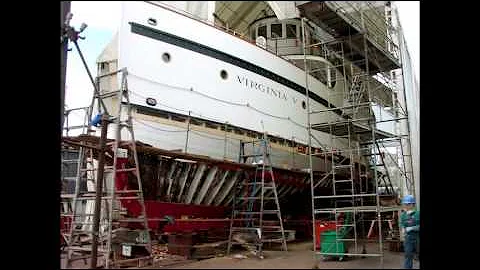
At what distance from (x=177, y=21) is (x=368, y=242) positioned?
600 centimetres

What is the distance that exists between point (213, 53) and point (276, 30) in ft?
12.4

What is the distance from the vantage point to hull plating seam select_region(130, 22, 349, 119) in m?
6.30

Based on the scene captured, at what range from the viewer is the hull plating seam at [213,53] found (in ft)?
20.7

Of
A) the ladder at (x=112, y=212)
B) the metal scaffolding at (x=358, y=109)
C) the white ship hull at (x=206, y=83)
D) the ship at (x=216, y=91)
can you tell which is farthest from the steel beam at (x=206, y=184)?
the metal scaffolding at (x=358, y=109)

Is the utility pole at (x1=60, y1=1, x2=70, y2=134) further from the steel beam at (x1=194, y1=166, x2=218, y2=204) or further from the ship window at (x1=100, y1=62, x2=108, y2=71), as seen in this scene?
the steel beam at (x1=194, y1=166, x2=218, y2=204)

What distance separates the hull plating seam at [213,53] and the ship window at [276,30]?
2136mm

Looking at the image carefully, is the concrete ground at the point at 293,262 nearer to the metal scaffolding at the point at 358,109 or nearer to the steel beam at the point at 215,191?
the metal scaffolding at the point at 358,109

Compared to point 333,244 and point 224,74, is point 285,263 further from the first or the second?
point 224,74

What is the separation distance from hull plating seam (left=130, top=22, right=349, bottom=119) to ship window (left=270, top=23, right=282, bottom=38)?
2.14m

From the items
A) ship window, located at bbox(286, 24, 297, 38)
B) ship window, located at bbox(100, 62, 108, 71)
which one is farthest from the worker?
ship window, located at bbox(286, 24, 297, 38)

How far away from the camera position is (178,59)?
268 inches
